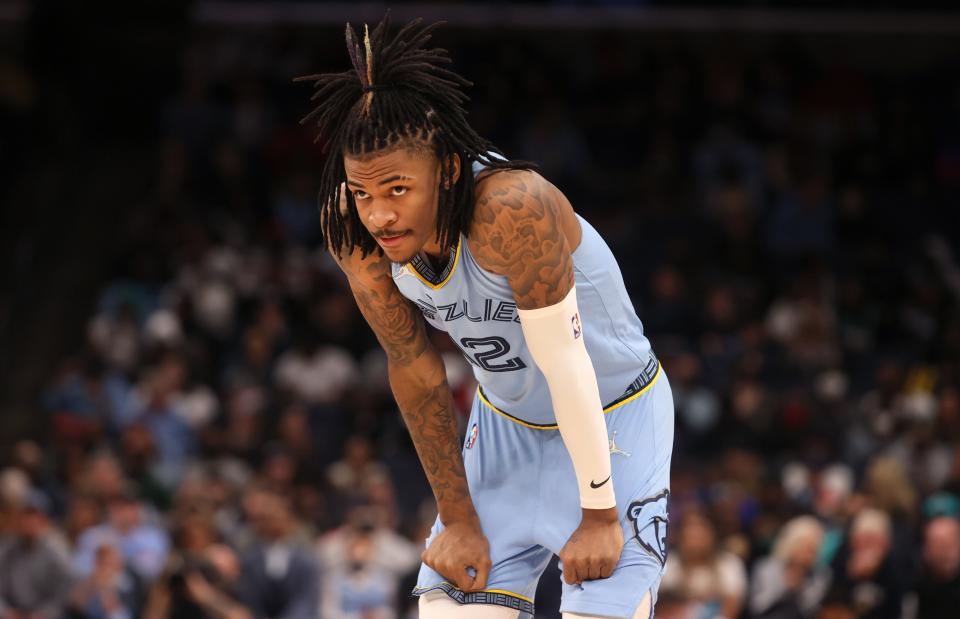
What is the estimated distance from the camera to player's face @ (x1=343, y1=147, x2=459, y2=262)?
3465 mm

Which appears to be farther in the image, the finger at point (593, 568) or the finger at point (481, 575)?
the finger at point (481, 575)

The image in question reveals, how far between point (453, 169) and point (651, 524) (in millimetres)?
1095

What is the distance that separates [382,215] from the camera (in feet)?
11.5

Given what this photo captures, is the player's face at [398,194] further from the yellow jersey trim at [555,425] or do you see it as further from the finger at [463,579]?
the finger at [463,579]

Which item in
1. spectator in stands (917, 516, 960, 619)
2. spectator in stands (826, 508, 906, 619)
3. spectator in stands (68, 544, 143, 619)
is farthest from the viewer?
spectator in stands (68, 544, 143, 619)

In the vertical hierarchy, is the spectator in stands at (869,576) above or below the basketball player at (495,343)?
below

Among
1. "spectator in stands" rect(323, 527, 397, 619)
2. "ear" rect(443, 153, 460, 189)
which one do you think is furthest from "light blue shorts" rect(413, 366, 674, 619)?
"spectator in stands" rect(323, 527, 397, 619)

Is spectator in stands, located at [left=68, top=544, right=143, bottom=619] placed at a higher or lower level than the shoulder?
lower

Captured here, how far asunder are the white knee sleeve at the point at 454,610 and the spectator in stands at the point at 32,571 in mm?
4917

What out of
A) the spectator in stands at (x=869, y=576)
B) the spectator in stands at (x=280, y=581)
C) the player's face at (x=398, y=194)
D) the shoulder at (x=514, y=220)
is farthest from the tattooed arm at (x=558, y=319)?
the spectator in stands at (x=280, y=581)

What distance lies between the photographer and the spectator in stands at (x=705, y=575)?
8055mm

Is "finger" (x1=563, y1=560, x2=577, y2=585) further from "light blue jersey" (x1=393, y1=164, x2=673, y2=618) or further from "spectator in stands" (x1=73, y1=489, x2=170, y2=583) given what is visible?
"spectator in stands" (x1=73, y1=489, x2=170, y2=583)

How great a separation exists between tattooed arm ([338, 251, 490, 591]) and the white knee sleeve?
5 cm

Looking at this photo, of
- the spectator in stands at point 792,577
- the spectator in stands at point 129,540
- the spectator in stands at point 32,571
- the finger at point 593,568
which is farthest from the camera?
the spectator in stands at point 129,540
